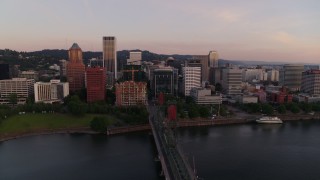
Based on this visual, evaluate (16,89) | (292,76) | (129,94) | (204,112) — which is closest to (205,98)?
(204,112)

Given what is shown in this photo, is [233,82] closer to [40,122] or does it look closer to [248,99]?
[248,99]

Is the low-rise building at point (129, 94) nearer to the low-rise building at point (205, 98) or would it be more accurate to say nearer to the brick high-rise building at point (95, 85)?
the brick high-rise building at point (95, 85)

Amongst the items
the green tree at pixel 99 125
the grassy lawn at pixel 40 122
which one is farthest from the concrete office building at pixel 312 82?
the green tree at pixel 99 125

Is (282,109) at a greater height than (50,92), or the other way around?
(50,92)

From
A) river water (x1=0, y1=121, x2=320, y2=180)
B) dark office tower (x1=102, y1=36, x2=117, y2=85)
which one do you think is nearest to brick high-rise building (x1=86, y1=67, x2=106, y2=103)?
river water (x1=0, y1=121, x2=320, y2=180)

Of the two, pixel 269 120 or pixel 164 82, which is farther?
pixel 164 82

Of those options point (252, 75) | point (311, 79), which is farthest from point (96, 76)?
point (252, 75)

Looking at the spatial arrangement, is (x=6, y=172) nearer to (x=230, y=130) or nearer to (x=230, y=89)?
(x=230, y=130)
